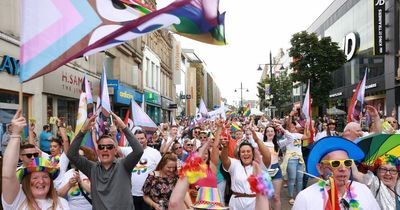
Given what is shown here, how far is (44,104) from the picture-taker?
1623cm

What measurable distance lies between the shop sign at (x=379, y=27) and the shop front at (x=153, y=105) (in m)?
17.8

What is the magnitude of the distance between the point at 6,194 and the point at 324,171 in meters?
2.48

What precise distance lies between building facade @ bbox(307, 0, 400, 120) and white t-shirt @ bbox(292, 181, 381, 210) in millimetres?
20721

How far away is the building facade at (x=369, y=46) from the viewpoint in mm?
31500

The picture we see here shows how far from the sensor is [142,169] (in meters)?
6.18

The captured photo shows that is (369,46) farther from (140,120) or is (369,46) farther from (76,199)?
(76,199)

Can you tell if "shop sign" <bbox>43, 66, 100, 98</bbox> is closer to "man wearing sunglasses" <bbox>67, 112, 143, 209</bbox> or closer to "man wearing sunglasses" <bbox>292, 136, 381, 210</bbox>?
"man wearing sunglasses" <bbox>67, 112, 143, 209</bbox>

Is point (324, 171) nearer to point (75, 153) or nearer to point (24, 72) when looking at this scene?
point (75, 153)

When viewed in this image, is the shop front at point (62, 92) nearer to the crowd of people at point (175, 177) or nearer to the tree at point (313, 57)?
the crowd of people at point (175, 177)

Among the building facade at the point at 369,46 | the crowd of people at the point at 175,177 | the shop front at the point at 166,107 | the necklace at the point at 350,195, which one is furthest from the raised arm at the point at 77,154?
the shop front at the point at 166,107

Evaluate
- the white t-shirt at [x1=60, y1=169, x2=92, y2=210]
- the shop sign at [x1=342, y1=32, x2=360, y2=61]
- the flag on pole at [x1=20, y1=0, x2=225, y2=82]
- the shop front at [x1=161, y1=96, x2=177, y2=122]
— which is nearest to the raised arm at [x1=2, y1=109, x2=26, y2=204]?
the flag on pole at [x1=20, y1=0, x2=225, y2=82]

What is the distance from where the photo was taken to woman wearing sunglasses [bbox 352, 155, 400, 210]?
4.08 meters

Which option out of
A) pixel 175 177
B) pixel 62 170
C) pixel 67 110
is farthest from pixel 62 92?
pixel 175 177

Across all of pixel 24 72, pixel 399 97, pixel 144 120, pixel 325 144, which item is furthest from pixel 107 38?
pixel 399 97
